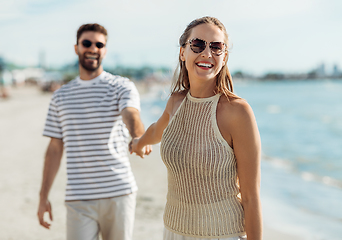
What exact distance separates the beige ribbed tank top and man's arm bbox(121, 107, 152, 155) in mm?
637

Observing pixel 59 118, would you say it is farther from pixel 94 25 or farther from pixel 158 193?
pixel 158 193

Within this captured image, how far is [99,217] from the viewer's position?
2762mm

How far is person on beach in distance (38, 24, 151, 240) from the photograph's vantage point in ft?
8.94

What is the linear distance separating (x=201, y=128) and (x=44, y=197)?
1.73 meters

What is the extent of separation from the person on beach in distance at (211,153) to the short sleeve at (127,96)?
754 millimetres

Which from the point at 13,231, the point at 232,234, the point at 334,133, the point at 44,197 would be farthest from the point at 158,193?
the point at 334,133

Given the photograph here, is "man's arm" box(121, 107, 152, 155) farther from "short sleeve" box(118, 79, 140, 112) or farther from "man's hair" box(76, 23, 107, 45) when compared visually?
"man's hair" box(76, 23, 107, 45)

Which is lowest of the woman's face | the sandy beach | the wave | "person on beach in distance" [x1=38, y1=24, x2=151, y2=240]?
the wave

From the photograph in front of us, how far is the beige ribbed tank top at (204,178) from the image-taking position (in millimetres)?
1852

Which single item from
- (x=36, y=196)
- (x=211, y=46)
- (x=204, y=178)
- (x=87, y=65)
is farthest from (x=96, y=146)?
(x=36, y=196)

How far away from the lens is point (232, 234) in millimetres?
1865

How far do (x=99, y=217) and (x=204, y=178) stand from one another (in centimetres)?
123

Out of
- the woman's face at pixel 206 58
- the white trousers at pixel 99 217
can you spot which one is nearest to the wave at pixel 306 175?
the white trousers at pixel 99 217

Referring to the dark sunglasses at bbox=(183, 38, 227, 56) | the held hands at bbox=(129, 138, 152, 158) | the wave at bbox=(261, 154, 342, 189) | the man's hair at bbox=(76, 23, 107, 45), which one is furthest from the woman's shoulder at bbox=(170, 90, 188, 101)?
the wave at bbox=(261, 154, 342, 189)
